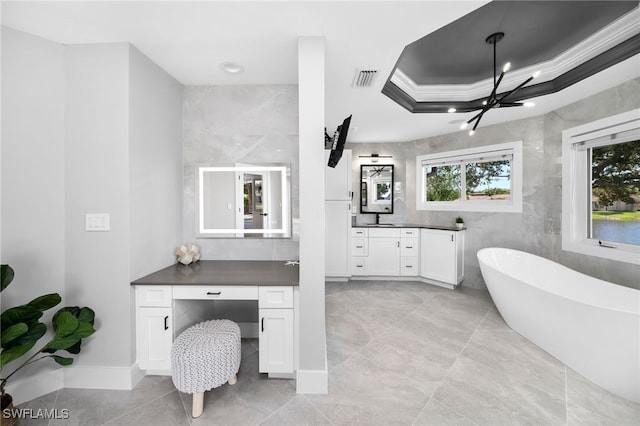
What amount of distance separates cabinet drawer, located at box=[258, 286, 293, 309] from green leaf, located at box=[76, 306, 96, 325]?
3.59 ft

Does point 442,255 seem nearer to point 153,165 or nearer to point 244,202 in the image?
point 244,202

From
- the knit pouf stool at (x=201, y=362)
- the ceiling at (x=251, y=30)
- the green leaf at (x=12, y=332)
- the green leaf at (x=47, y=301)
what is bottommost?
the knit pouf stool at (x=201, y=362)

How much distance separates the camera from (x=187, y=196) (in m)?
2.34

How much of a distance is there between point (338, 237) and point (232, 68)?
273 cm

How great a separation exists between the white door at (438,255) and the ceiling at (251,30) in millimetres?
2219

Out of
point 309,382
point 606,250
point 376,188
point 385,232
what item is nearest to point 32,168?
point 309,382

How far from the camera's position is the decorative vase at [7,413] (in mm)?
1324

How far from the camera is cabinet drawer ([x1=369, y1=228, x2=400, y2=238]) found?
4016 mm

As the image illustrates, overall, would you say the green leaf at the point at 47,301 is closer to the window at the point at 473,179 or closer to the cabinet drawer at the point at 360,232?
the cabinet drawer at the point at 360,232

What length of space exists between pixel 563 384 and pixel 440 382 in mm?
879

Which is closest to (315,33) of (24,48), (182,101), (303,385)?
(182,101)

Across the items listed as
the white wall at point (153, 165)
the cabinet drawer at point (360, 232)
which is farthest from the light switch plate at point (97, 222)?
the cabinet drawer at point (360, 232)

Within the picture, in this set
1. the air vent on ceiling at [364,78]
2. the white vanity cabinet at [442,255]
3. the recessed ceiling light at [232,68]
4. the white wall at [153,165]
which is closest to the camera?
the white wall at [153,165]

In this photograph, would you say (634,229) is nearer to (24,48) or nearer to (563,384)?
(563,384)
